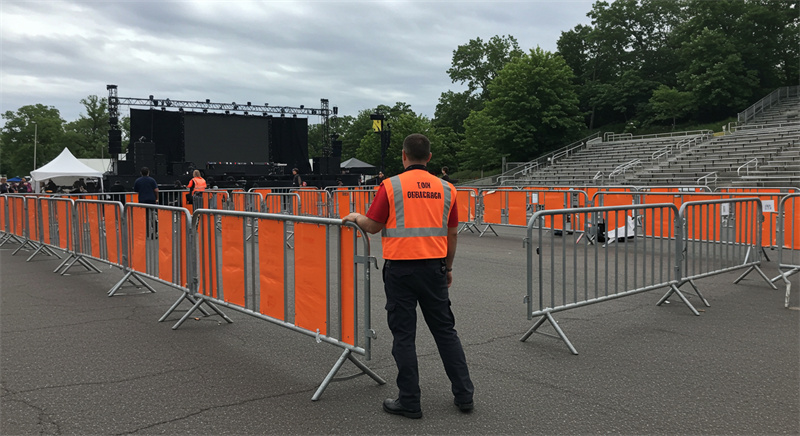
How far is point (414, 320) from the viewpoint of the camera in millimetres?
3979

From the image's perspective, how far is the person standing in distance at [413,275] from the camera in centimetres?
393

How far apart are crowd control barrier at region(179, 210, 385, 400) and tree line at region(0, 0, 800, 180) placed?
4354cm

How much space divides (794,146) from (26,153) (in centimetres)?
9589

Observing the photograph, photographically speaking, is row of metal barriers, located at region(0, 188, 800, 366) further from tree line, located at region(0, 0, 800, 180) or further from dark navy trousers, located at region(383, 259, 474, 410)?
tree line, located at region(0, 0, 800, 180)

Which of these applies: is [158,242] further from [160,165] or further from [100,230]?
[160,165]

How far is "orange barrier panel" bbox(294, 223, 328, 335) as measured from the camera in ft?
15.4

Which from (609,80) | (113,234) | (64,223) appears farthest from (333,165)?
(609,80)

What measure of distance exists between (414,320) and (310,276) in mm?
1215

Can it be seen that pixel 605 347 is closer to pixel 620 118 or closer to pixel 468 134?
pixel 468 134

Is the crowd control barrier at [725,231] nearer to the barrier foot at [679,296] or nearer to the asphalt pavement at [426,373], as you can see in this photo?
the barrier foot at [679,296]

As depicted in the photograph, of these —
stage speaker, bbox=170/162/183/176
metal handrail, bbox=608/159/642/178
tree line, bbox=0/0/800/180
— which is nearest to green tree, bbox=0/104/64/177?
tree line, bbox=0/0/800/180

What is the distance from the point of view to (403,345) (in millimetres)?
3930

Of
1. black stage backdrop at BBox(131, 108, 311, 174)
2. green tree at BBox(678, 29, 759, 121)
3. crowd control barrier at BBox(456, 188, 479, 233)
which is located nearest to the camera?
crowd control barrier at BBox(456, 188, 479, 233)

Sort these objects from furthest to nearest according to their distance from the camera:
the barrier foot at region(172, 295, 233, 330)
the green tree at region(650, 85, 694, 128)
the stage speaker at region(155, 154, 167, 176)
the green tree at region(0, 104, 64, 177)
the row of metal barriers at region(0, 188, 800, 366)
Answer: the green tree at region(0, 104, 64, 177) < the green tree at region(650, 85, 694, 128) < the stage speaker at region(155, 154, 167, 176) < the barrier foot at region(172, 295, 233, 330) < the row of metal barriers at region(0, 188, 800, 366)
